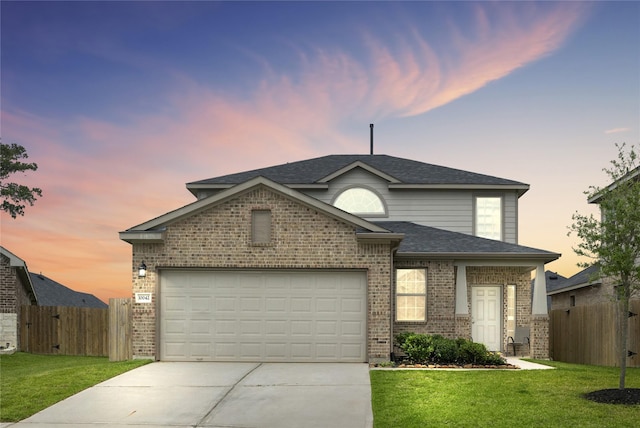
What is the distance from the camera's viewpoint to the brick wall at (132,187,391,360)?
17.8 meters

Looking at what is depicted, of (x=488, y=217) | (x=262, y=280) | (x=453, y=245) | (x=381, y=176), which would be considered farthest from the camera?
(x=488, y=217)

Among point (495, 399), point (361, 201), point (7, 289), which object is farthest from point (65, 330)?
point (495, 399)

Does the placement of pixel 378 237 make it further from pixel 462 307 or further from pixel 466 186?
pixel 466 186

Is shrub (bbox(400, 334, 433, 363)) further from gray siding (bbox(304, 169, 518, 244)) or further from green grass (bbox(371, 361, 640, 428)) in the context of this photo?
gray siding (bbox(304, 169, 518, 244))

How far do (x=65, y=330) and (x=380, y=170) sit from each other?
13.2 metres

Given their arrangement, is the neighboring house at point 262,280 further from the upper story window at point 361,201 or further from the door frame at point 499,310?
the upper story window at point 361,201

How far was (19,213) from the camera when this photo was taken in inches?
1273

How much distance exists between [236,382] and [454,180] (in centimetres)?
1343

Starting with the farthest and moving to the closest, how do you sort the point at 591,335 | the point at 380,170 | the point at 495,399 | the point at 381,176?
the point at 380,170 → the point at 381,176 → the point at 591,335 → the point at 495,399

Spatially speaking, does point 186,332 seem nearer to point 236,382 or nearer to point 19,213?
point 236,382

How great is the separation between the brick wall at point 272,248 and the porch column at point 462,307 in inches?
146

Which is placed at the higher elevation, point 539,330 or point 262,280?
point 262,280

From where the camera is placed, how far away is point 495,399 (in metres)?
12.7

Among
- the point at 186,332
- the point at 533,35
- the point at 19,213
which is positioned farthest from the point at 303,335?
the point at 19,213
